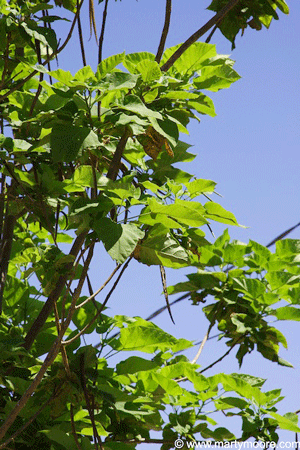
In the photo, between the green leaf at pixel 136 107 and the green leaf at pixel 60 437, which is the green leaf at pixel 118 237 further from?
the green leaf at pixel 60 437

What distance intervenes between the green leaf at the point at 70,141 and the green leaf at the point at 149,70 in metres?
0.19

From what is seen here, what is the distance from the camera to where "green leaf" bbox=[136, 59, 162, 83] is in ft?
4.14

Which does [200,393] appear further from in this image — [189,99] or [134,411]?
[189,99]

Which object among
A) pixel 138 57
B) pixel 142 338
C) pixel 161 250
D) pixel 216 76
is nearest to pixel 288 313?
pixel 142 338

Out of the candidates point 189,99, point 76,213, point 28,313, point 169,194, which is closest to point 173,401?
point 28,313

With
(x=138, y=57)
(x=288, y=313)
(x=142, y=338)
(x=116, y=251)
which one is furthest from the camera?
(x=288, y=313)

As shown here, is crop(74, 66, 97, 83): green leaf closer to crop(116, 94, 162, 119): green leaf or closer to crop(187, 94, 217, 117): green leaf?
crop(116, 94, 162, 119): green leaf

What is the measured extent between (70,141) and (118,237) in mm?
223

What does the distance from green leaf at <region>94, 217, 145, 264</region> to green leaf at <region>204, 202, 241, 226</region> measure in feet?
0.75

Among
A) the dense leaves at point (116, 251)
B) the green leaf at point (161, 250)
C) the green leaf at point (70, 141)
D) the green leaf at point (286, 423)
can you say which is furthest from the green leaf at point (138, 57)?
the green leaf at point (286, 423)

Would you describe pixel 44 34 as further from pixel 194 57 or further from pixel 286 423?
pixel 286 423

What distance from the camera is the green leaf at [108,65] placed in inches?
50.0

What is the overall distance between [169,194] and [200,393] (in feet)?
2.09

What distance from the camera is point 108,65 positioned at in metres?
1.27
